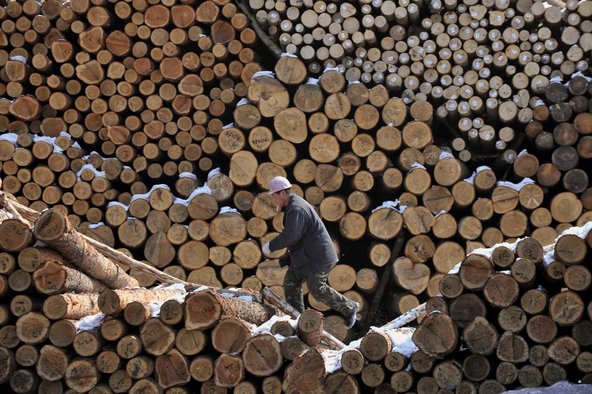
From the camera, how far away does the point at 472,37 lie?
8.98 meters

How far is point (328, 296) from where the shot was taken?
776cm

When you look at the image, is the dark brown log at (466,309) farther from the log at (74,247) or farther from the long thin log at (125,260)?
the log at (74,247)

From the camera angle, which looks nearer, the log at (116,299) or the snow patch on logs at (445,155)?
the log at (116,299)

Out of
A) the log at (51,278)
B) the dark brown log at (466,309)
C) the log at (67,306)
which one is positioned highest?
the dark brown log at (466,309)

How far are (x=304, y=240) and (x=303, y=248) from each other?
77 mm

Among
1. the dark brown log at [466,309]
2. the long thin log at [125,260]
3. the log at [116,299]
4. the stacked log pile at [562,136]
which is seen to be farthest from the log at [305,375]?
the stacked log pile at [562,136]

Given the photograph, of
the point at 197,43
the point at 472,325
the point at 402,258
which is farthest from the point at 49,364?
the point at 197,43

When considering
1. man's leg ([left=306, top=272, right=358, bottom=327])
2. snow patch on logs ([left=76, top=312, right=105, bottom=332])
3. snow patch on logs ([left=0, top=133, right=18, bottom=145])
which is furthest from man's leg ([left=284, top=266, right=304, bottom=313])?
snow patch on logs ([left=0, top=133, right=18, bottom=145])

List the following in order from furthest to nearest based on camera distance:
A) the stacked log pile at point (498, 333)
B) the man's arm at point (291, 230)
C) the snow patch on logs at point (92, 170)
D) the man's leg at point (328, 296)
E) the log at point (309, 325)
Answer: the snow patch on logs at point (92, 170) < the man's leg at point (328, 296) < the man's arm at point (291, 230) < the log at point (309, 325) < the stacked log pile at point (498, 333)

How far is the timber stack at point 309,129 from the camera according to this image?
8.66m

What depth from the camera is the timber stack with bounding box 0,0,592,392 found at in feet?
28.4

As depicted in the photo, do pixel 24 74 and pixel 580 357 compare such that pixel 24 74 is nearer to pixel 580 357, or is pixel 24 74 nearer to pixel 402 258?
pixel 402 258

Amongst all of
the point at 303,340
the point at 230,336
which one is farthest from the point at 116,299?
the point at 303,340

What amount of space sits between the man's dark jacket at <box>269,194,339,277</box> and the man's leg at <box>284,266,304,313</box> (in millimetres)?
99
